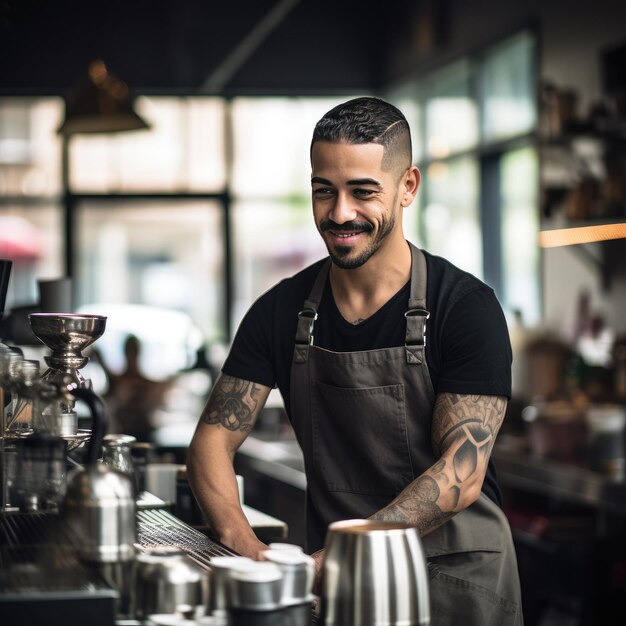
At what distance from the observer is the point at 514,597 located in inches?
83.0

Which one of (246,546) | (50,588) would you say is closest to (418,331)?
(246,546)

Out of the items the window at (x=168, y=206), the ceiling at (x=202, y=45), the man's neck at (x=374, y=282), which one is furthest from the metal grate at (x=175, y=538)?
the window at (x=168, y=206)

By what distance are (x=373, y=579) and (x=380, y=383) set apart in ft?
2.94

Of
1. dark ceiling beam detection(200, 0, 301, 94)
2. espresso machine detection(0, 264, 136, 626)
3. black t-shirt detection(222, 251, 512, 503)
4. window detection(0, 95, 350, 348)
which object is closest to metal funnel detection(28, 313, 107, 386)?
espresso machine detection(0, 264, 136, 626)

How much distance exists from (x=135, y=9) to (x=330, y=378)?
6529mm

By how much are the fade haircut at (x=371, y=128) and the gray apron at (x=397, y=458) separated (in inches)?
8.7

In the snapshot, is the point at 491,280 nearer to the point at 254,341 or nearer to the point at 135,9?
the point at 135,9

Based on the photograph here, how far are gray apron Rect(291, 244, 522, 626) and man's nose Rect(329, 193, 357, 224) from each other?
22 cm

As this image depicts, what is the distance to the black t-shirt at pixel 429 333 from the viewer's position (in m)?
2.05

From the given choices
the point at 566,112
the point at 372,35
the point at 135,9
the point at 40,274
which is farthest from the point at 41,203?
the point at 566,112

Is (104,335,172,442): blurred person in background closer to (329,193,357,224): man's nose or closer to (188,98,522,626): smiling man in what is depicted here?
(188,98,522,626): smiling man

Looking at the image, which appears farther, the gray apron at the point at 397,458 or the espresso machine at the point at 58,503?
the gray apron at the point at 397,458

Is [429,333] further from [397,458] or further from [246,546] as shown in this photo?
[246,546]

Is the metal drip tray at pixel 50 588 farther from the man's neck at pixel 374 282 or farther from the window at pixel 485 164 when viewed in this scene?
the window at pixel 485 164
